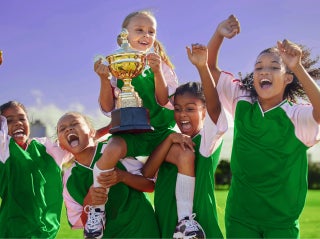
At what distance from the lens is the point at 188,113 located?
3.95 meters

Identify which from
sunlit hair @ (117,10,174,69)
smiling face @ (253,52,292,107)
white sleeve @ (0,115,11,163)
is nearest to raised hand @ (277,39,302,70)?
smiling face @ (253,52,292,107)

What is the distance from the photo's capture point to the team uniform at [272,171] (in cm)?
369

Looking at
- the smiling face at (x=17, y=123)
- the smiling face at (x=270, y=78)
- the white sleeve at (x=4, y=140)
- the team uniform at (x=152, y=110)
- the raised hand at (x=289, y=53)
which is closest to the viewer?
the raised hand at (x=289, y=53)

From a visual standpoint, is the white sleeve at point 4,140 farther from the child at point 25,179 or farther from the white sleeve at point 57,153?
the white sleeve at point 57,153

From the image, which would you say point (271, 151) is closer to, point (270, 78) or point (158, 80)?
point (270, 78)

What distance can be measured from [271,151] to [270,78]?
1.70 ft

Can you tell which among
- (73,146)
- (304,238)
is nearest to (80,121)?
(73,146)

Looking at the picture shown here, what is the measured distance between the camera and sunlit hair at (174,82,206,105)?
399 centimetres

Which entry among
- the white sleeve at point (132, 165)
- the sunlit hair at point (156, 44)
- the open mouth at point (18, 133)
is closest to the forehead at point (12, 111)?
the open mouth at point (18, 133)

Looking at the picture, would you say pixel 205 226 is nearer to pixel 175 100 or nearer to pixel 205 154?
pixel 205 154

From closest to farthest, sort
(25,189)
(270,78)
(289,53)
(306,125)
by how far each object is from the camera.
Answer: (289,53) < (306,125) < (270,78) < (25,189)

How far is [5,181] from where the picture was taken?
4793mm

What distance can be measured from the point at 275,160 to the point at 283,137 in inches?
6.7

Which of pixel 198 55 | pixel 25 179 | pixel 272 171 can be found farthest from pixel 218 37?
pixel 25 179
